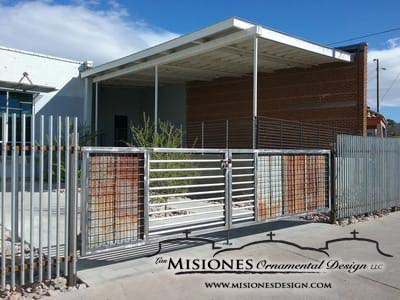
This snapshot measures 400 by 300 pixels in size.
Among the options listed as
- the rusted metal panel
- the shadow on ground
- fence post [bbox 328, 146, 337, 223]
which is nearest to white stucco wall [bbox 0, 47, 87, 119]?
the shadow on ground

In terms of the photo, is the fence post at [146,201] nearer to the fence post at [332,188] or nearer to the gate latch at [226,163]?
the gate latch at [226,163]

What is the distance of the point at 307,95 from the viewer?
1689 centimetres

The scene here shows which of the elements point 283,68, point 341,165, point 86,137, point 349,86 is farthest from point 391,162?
point 86,137

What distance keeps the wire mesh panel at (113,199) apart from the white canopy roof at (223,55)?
7.76 m

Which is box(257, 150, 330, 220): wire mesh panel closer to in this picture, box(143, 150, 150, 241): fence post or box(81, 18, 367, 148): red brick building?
box(143, 150, 150, 241): fence post

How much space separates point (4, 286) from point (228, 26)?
31.3ft

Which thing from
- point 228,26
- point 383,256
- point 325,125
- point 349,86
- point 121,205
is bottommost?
point 383,256

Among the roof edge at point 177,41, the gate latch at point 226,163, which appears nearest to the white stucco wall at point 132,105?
the roof edge at point 177,41

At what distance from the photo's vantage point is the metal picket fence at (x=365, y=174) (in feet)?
30.8

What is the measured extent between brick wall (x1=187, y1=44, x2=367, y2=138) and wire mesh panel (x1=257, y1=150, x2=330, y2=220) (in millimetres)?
7046

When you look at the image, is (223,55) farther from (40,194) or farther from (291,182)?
(40,194)

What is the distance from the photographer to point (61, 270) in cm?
506

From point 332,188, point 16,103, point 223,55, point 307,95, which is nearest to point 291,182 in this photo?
point 332,188

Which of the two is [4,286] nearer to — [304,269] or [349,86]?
[304,269]
